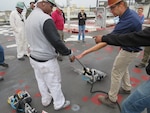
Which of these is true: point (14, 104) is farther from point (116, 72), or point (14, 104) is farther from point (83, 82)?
point (116, 72)

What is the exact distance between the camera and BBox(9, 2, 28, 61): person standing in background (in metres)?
3.98

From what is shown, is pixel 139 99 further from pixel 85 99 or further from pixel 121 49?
pixel 85 99

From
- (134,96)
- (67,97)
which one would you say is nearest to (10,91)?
(67,97)

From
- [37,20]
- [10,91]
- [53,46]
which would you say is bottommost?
[10,91]

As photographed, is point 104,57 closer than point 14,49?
Yes

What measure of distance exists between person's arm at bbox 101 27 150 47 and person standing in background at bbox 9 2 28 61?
138 inches

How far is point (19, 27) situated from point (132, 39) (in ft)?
12.4

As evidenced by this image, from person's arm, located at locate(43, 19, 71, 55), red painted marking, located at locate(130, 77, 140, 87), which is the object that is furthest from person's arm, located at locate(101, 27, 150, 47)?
red painted marking, located at locate(130, 77, 140, 87)

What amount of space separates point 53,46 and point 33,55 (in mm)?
332

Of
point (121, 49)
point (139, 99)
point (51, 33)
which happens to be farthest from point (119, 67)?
point (51, 33)

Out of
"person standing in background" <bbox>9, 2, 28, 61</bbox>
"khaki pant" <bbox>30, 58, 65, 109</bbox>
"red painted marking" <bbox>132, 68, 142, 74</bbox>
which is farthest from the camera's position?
"person standing in background" <bbox>9, 2, 28, 61</bbox>

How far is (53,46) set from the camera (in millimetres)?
1849

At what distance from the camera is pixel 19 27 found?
414 cm

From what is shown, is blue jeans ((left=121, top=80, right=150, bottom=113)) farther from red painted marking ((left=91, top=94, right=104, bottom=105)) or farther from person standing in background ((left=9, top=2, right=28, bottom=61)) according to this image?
person standing in background ((left=9, top=2, right=28, bottom=61))
